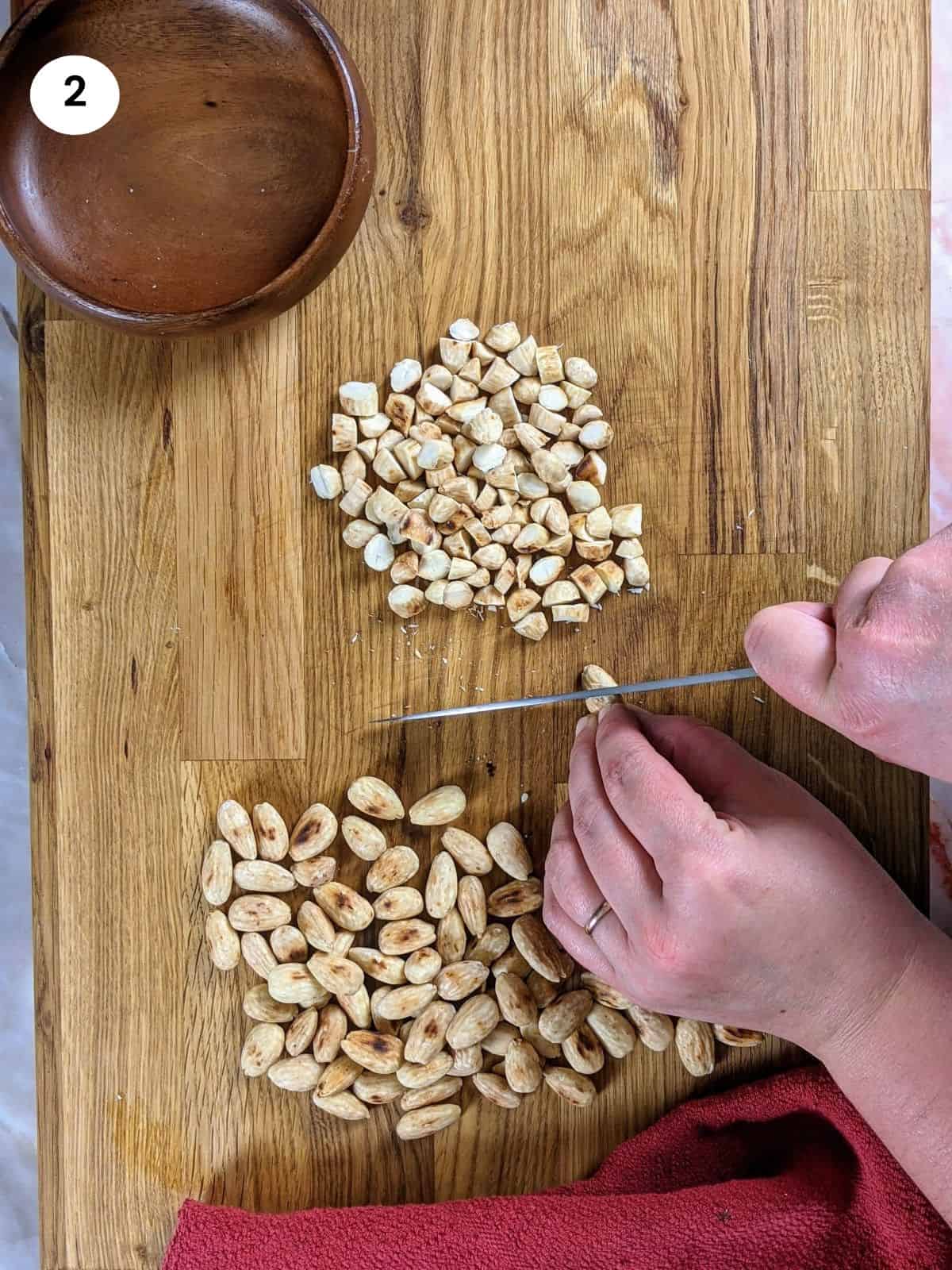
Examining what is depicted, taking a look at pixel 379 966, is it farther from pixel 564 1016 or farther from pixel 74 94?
pixel 74 94

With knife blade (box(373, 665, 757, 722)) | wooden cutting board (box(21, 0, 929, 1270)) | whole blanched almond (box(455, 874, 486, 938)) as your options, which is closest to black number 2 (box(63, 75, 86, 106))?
wooden cutting board (box(21, 0, 929, 1270))

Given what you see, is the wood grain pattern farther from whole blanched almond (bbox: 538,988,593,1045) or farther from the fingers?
whole blanched almond (bbox: 538,988,593,1045)

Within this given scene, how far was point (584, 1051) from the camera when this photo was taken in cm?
58

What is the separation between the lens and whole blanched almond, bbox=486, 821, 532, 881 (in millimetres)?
580

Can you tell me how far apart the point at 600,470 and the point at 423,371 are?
0.12 meters

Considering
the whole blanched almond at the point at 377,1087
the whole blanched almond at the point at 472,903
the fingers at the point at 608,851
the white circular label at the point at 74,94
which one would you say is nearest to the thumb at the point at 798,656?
the fingers at the point at 608,851

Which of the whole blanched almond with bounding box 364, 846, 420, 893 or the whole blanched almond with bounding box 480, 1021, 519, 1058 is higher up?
the whole blanched almond with bounding box 364, 846, 420, 893

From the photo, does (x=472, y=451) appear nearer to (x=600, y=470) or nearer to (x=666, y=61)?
(x=600, y=470)

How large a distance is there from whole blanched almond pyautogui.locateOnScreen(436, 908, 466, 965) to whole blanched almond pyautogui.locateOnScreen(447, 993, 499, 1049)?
3cm

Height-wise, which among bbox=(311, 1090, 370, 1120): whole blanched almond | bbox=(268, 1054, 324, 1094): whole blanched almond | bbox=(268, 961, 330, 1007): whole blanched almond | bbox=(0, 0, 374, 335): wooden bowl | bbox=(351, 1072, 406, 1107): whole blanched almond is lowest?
bbox=(311, 1090, 370, 1120): whole blanched almond

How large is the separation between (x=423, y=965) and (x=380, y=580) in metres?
0.22

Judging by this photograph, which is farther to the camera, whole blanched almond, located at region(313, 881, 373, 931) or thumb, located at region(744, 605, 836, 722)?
whole blanched almond, located at region(313, 881, 373, 931)

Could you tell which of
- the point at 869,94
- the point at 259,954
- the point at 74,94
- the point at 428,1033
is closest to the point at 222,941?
the point at 259,954

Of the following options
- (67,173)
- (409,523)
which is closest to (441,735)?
(409,523)
